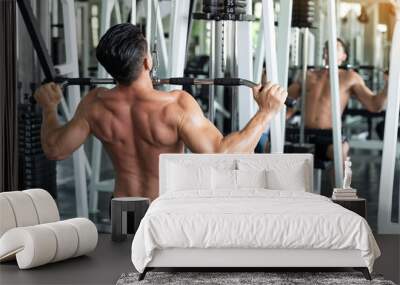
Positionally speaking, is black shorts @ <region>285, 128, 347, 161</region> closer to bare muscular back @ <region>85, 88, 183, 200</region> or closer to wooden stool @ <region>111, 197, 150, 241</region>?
bare muscular back @ <region>85, 88, 183, 200</region>

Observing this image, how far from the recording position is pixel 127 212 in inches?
282

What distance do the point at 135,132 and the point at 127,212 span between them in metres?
0.69

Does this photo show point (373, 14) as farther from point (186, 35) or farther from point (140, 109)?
point (140, 109)

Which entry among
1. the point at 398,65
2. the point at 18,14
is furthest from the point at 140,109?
the point at 398,65

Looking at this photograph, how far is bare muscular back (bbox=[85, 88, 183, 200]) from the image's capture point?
24.2ft

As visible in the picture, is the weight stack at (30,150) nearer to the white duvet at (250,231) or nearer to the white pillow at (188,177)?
the white pillow at (188,177)

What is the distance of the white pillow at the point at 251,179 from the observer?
22.9ft

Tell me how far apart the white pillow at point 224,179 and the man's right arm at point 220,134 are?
530 mm

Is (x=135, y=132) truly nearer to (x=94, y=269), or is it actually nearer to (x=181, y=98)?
(x=181, y=98)

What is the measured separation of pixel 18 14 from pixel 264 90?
2340mm

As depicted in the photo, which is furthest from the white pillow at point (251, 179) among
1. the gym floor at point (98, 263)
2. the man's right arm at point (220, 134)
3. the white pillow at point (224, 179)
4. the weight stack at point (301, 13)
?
the weight stack at point (301, 13)

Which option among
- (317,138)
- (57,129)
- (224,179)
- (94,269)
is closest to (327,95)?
(317,138)

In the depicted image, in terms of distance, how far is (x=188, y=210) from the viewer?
19.2 feet

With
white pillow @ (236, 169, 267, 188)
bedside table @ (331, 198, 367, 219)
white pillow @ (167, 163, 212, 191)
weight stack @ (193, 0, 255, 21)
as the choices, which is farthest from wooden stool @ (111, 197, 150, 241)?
weight stack @ (193, 0, 255, 21)
